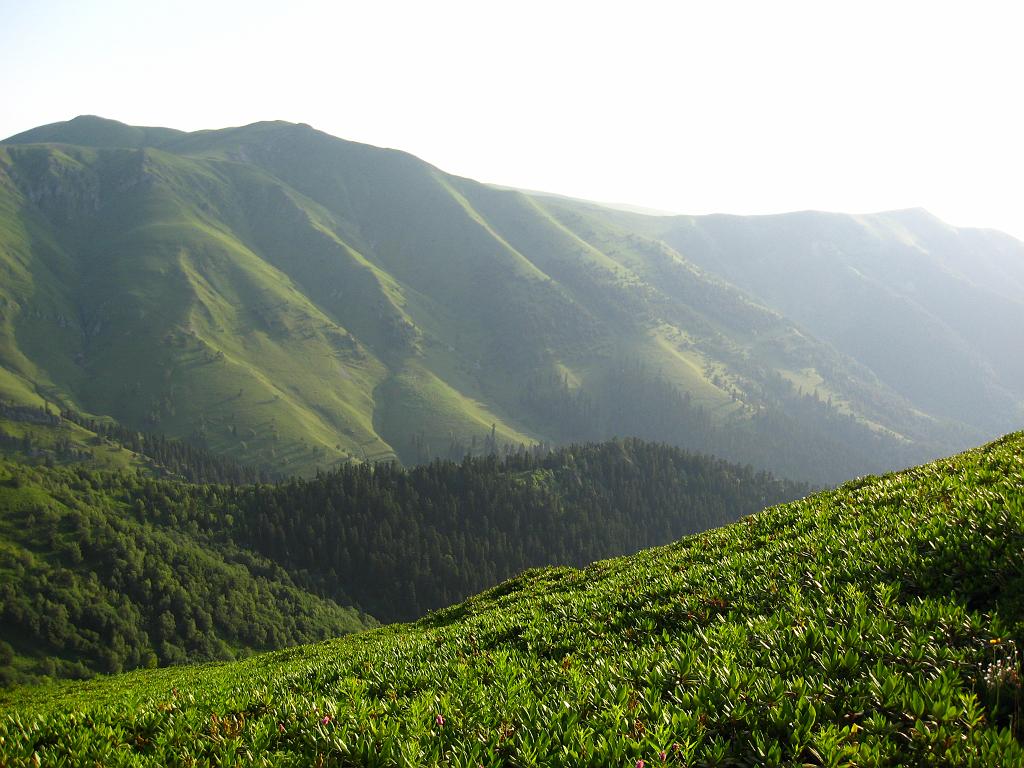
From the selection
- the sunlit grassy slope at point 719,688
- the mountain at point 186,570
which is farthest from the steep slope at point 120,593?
the sunlit grassy slope at point 719,688

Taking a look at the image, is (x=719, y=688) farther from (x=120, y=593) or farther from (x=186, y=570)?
(x=186, y=570)

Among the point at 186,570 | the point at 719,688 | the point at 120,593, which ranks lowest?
the point at 120,593

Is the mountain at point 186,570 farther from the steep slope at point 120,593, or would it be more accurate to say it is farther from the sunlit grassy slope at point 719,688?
the sunlit grassy slope at point 719,688

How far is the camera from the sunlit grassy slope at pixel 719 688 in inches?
225

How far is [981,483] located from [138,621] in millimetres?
173891

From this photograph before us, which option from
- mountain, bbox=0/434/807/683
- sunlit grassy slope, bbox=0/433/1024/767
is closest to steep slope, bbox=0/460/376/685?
mountain, bbox=0/434/807/683

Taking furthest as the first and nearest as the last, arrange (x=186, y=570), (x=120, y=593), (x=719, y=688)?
(x=186, y=570)
(x=120, y=593)
(x=719, y=688)

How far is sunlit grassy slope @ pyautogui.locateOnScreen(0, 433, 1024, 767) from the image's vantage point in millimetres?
5719

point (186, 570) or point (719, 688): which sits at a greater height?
point (719, 688)

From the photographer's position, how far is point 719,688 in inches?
263

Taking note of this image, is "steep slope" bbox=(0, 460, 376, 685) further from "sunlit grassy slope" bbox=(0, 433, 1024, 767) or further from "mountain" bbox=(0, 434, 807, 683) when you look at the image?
"sunlit grassy slope" bbox=(0, 433, 1024, 767)

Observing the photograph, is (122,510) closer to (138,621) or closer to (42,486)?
(42,486)

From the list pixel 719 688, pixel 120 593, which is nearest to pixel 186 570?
pixel 120 593

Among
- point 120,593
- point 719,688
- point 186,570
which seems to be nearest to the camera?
point 719,688
